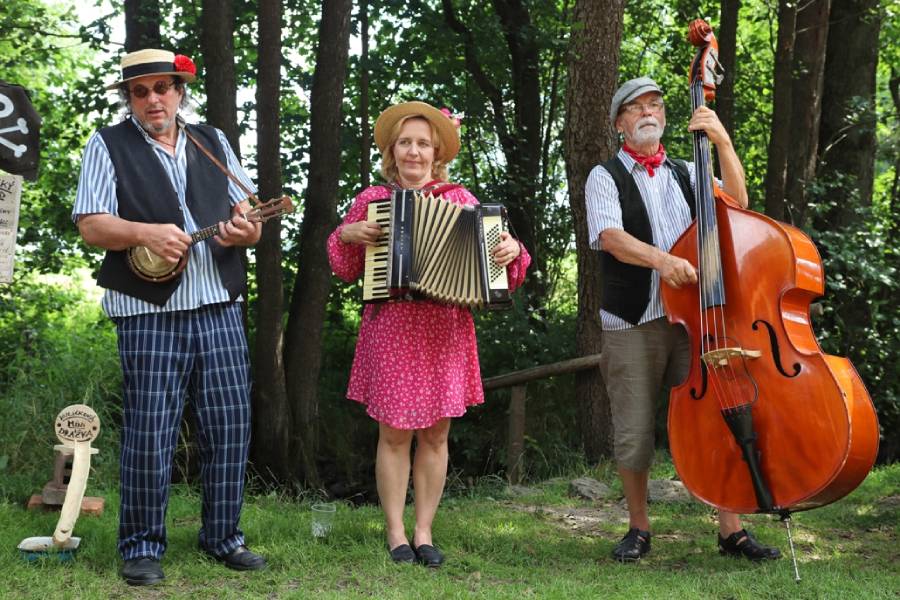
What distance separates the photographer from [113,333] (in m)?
8.75

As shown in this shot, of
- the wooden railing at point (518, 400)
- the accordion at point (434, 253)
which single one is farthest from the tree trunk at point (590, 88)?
the accordion at point (434, 253)

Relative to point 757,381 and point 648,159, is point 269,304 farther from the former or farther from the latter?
point 757,381

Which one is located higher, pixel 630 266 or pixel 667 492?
pixel 630 266

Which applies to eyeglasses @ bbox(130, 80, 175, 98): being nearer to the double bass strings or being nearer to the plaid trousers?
the plaid trousers

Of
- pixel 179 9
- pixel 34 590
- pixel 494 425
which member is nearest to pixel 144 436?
pixel 34 590

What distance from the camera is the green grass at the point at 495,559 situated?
11.8 feet

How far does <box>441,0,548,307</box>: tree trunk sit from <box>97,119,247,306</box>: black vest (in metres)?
6.11

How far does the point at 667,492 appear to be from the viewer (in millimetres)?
5578

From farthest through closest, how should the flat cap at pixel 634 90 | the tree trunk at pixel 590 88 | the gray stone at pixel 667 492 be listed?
the tree trunk at pixel 590 88 < the gray stone at pixel 667 492 < the flat cap at pixel 634 90

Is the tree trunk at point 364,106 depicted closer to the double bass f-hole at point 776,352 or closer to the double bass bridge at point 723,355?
the double bass bridge at point 723,355

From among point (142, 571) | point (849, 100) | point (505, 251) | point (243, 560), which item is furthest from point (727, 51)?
point (142, 571)

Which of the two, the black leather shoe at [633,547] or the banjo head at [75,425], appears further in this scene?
the black leather shoe at [633,547]

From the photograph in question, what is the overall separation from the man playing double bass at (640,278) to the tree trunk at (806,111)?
5.08 metres

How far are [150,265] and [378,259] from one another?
2.73ft
